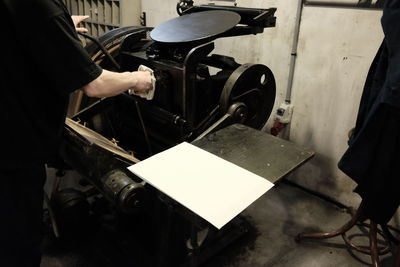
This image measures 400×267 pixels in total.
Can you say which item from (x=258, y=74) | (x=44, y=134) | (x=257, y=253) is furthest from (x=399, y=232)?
(x=44, y=134)

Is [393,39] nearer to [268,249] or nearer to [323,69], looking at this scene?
[323,69]

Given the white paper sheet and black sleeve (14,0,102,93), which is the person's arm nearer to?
black sleeve (14,0,102,93)

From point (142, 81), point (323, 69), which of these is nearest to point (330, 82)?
point (323, 69)

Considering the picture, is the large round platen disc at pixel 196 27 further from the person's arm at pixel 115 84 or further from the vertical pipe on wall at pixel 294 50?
the vertical pipe on wall at pixel 294 50

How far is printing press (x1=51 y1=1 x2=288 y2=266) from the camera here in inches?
49.5

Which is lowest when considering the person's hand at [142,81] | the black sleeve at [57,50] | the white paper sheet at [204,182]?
the white paper sheet at [204,182]

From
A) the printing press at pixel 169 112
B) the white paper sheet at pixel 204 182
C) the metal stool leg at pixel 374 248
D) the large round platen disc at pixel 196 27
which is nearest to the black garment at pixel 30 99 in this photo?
the printing press at pixel 169 112

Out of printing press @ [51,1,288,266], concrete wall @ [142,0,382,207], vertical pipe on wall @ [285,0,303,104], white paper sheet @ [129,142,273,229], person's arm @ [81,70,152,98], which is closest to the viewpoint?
white paper sheet @ [129,142,273,229]

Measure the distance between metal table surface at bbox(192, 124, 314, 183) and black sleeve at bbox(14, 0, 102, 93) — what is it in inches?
19.5

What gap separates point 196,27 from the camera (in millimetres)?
1441

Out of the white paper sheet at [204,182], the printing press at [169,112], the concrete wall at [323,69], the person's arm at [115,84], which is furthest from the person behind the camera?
the concrete wall at [323,69]

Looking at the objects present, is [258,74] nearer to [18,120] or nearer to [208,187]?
[208,187]

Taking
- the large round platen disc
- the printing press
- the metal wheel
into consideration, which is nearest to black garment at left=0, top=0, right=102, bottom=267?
the printing press

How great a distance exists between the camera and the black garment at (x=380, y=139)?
3.73 feet
